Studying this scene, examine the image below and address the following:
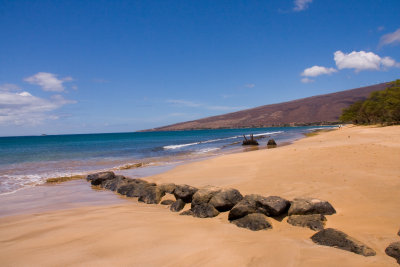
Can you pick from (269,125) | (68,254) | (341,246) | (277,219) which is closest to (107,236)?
(68,254)

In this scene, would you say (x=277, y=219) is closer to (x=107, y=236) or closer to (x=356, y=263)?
(x=356, y=263)

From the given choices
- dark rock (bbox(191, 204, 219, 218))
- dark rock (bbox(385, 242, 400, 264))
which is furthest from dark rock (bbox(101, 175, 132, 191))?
dark rock (bbox(385, 242, 400, 264))

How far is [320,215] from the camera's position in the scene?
A: 17.9 ft

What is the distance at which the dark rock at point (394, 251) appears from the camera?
3674 mm

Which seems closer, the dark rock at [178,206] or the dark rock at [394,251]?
the dark rock at [394,251]

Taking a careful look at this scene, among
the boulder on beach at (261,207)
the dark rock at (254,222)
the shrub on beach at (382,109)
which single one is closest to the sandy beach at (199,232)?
the dark rock at (254,222)

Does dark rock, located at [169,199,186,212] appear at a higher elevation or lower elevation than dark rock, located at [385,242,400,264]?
lower

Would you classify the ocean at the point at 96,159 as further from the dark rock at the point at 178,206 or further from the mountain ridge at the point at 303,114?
the mountain ridge at the point at 303,114

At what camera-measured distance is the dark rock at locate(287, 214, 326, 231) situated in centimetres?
509

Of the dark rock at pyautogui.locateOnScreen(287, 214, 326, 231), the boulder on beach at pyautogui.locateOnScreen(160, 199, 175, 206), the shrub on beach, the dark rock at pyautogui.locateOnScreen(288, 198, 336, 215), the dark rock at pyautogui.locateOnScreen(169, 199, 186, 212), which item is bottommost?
the boulder on beach at pyautogui.locateOnScreen(160, 199, 175, 206)

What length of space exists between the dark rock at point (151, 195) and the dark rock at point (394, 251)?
6620mm

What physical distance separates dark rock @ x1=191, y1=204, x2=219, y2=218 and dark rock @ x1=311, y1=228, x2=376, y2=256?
2.61m

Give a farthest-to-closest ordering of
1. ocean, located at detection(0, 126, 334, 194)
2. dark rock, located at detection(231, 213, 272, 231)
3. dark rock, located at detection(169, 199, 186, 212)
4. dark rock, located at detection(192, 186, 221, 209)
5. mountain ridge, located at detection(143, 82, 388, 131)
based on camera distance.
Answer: mountain ridge, located at detection(143, 82, 388, 131)
ocean, located at detection(0, 126, 334, 194)
dark rock, located at detection(169, 199, 186, 212)
dark rock, located at detection(192, 186, 221, 209)
dark rock, located at detection(231, 213, 272, 231)

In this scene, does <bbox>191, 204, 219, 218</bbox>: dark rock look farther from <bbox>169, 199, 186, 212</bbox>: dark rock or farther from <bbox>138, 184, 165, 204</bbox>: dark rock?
<bbox>138, 184, 165, 204</bbox>: dark rock
